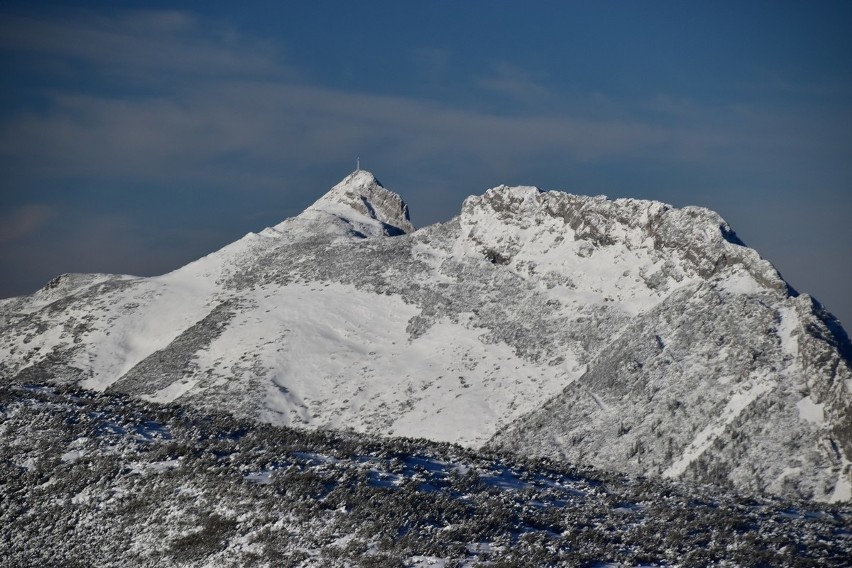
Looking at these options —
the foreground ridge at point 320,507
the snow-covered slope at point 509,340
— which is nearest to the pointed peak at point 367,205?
the snow-covered slope at point 509,340

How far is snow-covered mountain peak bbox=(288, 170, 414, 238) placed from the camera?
11950 cm

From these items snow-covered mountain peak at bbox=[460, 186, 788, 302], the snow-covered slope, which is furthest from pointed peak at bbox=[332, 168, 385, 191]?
snow-covered mountain peak at bbox=[460, 186, 788, 302]

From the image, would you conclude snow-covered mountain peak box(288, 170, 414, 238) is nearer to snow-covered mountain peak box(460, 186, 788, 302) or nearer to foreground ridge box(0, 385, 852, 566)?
snow-covered mountain peak box(460, 186, 788, 302)

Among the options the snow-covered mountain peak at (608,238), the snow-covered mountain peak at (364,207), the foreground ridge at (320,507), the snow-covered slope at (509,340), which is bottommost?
the foreground ridge at (320,507)

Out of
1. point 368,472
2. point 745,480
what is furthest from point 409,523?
point 745,480

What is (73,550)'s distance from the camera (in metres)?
29.1

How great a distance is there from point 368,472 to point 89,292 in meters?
71.6

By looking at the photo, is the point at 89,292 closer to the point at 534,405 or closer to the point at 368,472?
the point at 534,405

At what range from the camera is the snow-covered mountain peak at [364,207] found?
119500 millimetres

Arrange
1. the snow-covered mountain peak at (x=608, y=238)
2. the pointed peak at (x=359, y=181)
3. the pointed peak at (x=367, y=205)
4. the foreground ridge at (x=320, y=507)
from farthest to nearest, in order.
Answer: the pointed peak at (x=359, y=181)
the pointed peak at (x=367, y=205)
the snow-covered mountain peak at (x=608, y=238)
the foreground ridge at (x=320, y=507)

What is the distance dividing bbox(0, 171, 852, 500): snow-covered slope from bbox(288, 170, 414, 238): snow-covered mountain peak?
1460 centimetres

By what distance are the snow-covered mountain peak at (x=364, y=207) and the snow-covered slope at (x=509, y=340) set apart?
1460 centimetres

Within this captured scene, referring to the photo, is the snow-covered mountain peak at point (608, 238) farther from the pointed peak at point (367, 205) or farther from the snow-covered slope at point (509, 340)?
the pointed peak at point (367, 205)

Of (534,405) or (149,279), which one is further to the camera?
(149,279)
